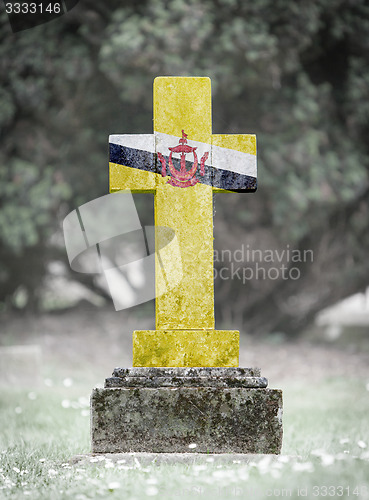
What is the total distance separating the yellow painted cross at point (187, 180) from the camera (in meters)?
3.64

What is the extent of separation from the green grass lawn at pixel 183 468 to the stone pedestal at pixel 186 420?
5.8 inches

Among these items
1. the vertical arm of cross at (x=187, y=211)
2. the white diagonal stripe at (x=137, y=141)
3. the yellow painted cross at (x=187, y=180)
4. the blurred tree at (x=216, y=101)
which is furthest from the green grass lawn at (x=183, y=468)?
the blurred tree at (x=216, y=101)

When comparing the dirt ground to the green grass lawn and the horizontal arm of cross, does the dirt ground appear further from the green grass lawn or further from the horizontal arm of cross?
the horizontal arm of cross

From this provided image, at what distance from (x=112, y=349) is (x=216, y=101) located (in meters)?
4.31

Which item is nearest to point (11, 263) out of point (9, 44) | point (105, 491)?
point (9, 44)

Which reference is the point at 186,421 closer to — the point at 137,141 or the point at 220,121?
the point at 137,141

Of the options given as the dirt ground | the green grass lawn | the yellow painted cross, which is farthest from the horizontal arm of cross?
the dirt ground

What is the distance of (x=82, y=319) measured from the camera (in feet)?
34.8

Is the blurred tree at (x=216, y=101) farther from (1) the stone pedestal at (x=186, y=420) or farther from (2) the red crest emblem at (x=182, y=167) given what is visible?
(1) the stone pedestal at (x=186, y=420)

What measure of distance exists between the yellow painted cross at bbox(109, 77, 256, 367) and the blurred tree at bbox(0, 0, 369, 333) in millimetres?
4403

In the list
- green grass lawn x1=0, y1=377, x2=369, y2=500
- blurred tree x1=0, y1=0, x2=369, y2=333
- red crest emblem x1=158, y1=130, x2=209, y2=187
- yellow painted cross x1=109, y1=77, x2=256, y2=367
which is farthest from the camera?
blurred tree x1=0, y1=0, x2=369, y2=333

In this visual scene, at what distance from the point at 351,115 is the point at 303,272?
291 centimetres

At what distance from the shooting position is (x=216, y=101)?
8.67m

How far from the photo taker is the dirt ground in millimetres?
8289
